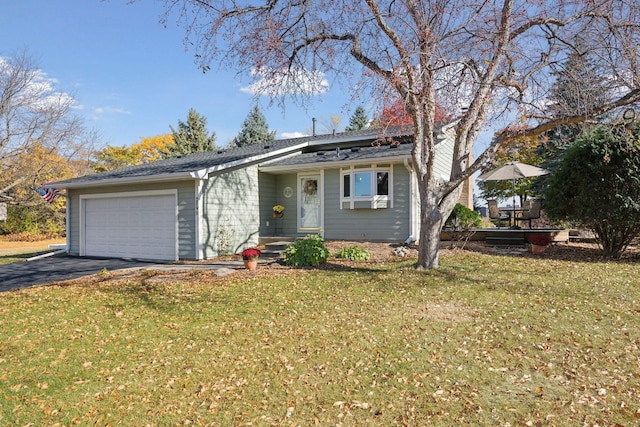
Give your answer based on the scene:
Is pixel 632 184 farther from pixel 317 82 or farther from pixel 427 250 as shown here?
pixel 317 82

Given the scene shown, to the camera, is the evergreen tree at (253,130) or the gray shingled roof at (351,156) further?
the evergreen tree at (253,130)

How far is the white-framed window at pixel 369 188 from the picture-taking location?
11.7 meters

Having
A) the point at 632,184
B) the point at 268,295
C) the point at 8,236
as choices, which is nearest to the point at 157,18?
the point at 268,295

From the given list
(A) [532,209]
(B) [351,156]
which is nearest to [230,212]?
(B) [351,156]

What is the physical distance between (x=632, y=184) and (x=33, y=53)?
94.5ft

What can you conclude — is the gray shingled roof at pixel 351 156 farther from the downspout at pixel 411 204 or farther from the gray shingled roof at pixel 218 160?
the downspout at pixel 411 204

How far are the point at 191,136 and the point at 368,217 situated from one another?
2270cm

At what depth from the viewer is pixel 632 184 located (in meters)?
8.66

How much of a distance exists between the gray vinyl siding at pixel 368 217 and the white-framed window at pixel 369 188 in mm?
189

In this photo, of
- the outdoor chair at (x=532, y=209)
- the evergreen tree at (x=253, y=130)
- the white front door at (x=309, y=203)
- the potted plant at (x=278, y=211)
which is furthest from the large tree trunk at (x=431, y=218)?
the evergreen tree at (x=253, y=130)

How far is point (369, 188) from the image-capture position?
11883mm

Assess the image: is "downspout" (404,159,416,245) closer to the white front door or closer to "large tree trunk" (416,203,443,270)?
the white front door

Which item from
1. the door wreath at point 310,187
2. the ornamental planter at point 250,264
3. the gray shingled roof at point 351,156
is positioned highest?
the gray shingled roof at point 351,156

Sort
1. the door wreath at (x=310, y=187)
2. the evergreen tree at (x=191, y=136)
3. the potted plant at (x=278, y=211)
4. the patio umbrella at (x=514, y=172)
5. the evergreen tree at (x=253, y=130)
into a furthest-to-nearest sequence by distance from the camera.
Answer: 1. the evergreen tree at (x=253, y=130)
2. the evergreen tree at (x=191, y=136)
3. the potted plant at (x=278, y=211)
4. the door wreath at (x=310, y=187)
5. the patio umbrella at (x=514, y=172)
